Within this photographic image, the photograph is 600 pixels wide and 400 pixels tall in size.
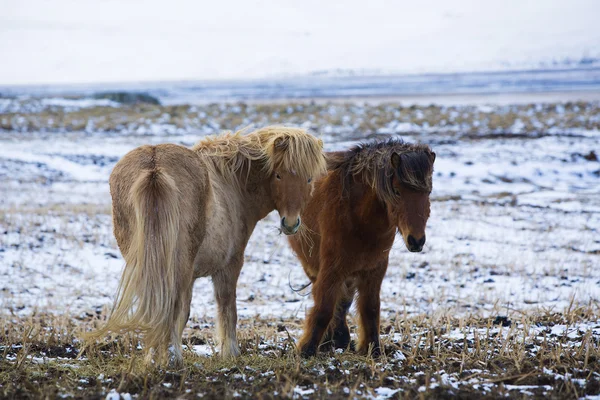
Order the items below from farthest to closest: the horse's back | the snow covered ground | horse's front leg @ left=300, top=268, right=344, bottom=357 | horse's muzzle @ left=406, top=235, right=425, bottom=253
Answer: the snow covered ground → horse's front leg @ left=300, top=268, right=344, bottom=357 → horse's muzzle @ left=406, top=235, right=425, bottom=253 → the horse's back

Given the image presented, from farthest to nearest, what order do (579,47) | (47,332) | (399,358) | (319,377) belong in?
(579,47) → (47,332) → (399,358) → (319,377)

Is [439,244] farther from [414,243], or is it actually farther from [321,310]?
[414,243]

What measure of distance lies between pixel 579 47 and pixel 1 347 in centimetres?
14965

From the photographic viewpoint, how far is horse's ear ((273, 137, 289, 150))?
4.97 metres

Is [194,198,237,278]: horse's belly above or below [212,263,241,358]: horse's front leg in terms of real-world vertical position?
above

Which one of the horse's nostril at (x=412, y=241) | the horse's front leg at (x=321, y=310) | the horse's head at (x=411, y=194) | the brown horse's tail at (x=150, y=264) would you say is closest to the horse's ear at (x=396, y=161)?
the horse's head at (x=411, y=194)

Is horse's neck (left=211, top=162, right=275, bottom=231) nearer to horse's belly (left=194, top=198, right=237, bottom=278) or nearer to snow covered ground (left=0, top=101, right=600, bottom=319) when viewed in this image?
horse's belly (left=194, top=198, right=237, bottom=278)

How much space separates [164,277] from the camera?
3.99 meters

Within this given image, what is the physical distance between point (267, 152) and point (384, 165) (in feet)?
3.20

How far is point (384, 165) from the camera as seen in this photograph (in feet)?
16.2

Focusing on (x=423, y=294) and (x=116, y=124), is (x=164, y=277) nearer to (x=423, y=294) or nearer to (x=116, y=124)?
(x=423, y=294)

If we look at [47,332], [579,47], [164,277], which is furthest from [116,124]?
[579,47]

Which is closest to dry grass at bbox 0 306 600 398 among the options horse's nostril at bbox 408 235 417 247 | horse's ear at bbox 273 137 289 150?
horse's nostril at bbox 408 235 417 247

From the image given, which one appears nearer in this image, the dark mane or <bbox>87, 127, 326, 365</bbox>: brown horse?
<bbox>87, 127, 326, 365</bbox>: brown horse
